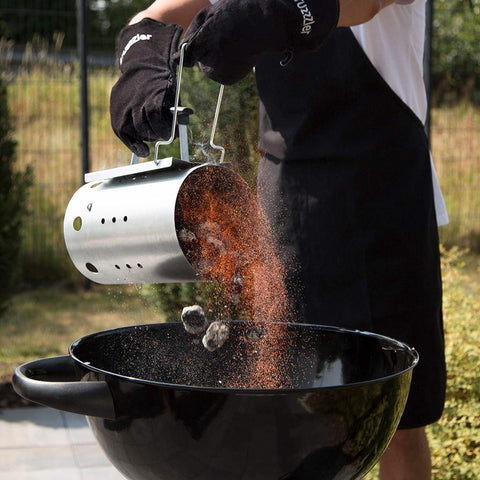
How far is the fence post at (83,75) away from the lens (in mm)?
5008

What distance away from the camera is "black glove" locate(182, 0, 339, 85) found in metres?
1.15

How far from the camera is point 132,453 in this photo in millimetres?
1173

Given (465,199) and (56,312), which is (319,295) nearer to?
(56,312)

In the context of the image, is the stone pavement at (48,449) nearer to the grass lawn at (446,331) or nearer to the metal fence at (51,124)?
the grass lawn at (446,331)

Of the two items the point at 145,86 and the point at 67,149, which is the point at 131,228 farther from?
the point at 67,149

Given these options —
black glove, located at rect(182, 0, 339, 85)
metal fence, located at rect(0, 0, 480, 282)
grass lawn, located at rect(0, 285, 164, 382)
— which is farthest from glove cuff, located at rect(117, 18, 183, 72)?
metal fence, located at rect(0, 0, 480, 282)

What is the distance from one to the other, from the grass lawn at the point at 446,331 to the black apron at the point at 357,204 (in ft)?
1.42

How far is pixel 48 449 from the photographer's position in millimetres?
3074

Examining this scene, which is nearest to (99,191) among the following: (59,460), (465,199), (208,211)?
(208,211)

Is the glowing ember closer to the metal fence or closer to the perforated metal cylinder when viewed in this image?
the perforated metal cylinder

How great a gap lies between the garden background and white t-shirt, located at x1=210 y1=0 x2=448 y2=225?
2.40 metres

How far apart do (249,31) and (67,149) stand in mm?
5071

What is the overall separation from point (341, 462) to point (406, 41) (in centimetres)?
95

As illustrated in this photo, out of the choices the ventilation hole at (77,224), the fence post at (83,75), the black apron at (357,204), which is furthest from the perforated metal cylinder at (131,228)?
the fence post at (83,75)
